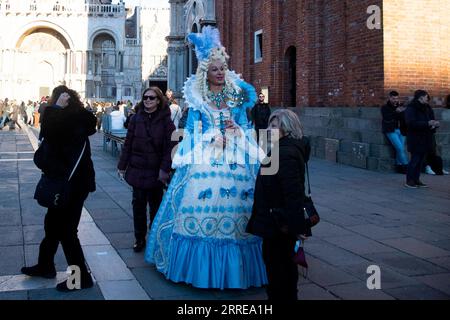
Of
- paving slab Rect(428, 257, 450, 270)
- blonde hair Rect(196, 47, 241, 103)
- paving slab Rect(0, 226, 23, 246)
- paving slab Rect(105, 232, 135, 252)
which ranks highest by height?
blonde hair Rect(196, 47, 241, 103)

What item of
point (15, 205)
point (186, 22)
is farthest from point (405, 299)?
point (186, 22)

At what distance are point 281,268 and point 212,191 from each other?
110 centimetres

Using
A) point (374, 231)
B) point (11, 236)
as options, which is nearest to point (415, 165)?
point (374, 231)

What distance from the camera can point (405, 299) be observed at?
4.30m

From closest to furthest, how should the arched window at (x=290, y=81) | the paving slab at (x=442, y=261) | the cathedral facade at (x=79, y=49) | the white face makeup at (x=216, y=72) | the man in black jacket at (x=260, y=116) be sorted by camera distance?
the white face makeup at (x=216, y=72) < the paving slab at (x=442, y=261) < the man in black jacket at (x=260, y=116) < the arched window at (x=290, y=81) < the cathedral facade at (x=79, y=49)

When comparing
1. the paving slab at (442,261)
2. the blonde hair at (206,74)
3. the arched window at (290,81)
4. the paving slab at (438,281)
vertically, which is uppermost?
the arched window at (290,81)

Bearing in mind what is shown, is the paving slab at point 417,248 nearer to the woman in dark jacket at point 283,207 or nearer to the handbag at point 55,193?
the woman in dark jacket at point 283,207

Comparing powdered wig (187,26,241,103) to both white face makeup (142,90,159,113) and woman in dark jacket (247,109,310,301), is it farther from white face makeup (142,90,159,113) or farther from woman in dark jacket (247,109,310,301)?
woman in dark jacket (247,109,310,301)

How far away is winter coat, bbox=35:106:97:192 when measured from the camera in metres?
4.54

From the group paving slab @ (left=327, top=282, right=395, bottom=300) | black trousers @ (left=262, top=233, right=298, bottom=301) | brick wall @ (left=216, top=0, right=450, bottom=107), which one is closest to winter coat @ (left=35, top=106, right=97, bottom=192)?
black trousers @ (left=262, top=233, right=298, bottom=301)

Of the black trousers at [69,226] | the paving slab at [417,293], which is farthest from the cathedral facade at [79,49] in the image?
the paving slab at [417,293]

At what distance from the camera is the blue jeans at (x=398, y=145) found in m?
11.5

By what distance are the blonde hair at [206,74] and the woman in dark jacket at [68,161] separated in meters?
1.05

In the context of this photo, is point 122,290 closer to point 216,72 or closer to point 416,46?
point 216,72
